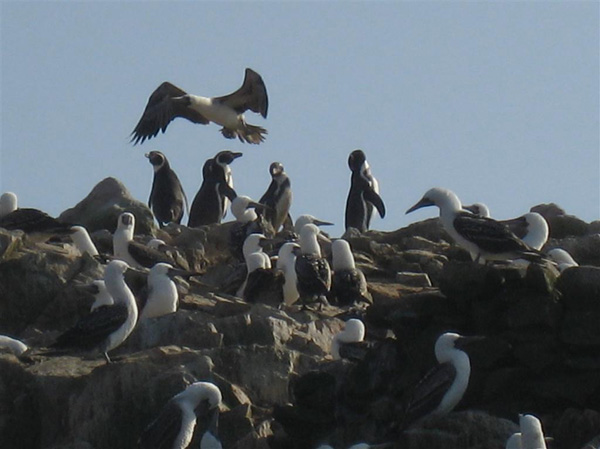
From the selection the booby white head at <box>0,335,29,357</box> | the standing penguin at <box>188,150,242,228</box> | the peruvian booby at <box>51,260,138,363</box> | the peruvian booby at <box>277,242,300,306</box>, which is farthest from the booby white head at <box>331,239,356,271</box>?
the standing penguin at <box>188,150,242,228</box>

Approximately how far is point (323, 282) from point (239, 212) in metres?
7.58

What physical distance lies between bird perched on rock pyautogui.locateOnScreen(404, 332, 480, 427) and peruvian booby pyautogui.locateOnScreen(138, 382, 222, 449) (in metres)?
1.85

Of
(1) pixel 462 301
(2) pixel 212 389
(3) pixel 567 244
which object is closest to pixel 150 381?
(2) pixel 212 389

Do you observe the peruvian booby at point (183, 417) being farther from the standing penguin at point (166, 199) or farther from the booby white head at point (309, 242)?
the standing penguin at point (166, 199)

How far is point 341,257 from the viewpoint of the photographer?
25.1 meters

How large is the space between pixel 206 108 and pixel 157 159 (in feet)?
4.89

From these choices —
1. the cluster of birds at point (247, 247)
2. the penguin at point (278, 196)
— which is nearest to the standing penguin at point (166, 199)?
the cluster of birds at point (247, 247)

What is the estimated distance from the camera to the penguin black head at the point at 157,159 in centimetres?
3584

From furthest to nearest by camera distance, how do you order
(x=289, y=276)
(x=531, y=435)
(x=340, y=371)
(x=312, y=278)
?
(x=289, y=276), (x=312, y=278), (x=340, y=371), (x=531, y=435)

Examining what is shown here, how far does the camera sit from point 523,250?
22750 millimetres

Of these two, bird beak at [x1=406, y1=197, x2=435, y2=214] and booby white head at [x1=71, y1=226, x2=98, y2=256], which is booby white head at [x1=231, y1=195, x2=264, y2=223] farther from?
bird beak at [x1=406, y1=197, x2=435, y2=214]

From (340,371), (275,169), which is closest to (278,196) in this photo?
(275,169)

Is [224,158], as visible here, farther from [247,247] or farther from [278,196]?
[247,247]

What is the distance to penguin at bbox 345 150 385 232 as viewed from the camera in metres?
34.9
